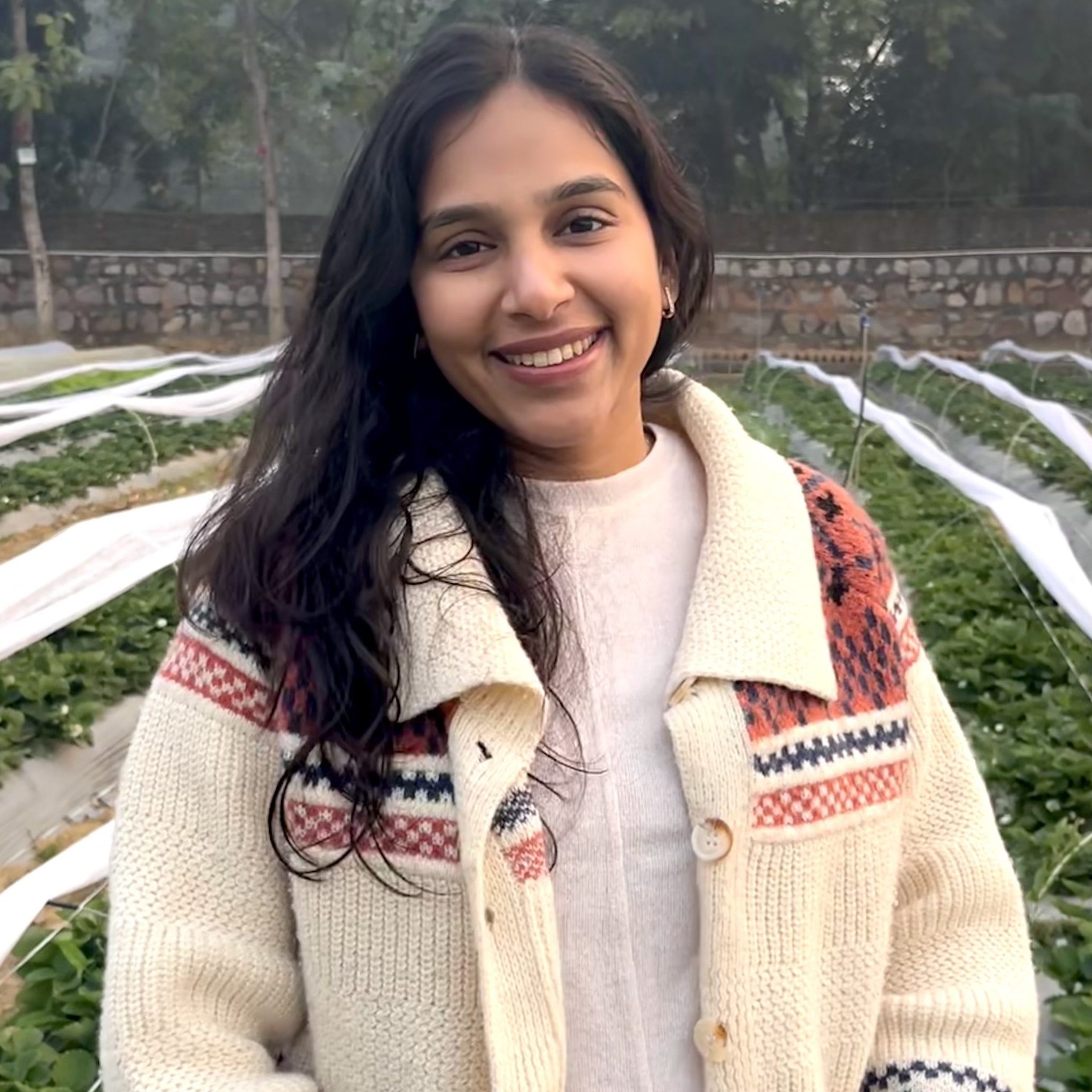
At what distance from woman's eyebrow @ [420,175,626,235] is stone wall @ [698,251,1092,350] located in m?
13.3

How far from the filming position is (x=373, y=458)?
3.64 feet

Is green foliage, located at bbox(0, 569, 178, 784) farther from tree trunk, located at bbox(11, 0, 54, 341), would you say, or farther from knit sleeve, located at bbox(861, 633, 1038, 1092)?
tree trunk, located at bbox(11, 0, 54, 341)

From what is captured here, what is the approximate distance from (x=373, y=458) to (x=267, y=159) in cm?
1349

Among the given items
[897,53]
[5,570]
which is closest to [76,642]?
[5,570]

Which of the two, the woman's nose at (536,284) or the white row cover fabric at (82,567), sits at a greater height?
the woman's nose at (536,284)

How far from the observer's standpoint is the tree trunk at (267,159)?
13.5 m

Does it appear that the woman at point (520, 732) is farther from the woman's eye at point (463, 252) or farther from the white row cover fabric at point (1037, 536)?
the white row cover fabric at point (1037, 536)

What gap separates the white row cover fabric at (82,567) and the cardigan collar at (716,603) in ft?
6.73

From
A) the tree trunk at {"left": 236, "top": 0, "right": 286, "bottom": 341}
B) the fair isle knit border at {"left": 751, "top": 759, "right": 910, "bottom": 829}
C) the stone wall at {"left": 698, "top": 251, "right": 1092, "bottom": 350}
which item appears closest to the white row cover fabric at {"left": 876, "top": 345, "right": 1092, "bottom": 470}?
the stone wall at {"left": 698, "top": 251, "right": 1092, "bottom": 350}

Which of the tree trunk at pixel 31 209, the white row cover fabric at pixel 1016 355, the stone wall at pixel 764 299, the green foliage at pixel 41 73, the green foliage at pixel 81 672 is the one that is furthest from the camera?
the stone wall at pixel 764 299

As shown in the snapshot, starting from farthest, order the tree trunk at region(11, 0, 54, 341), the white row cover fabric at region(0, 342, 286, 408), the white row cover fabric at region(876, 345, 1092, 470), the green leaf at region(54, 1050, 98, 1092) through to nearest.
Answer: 1. the tree trunk at region(11, 0, 54, 341)
2. the white row cover fabric at region(0, 342, 286, 408)
3. the white row cover fabric at region(876, 345, 1092, 470)
4. the green leaf at region(54, 1050, 98, 1092)

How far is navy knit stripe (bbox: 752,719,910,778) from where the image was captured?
106 centimetres

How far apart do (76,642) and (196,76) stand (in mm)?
11029

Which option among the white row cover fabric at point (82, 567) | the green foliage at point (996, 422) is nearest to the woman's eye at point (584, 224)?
the white row cover fabric at point (82, 567)
